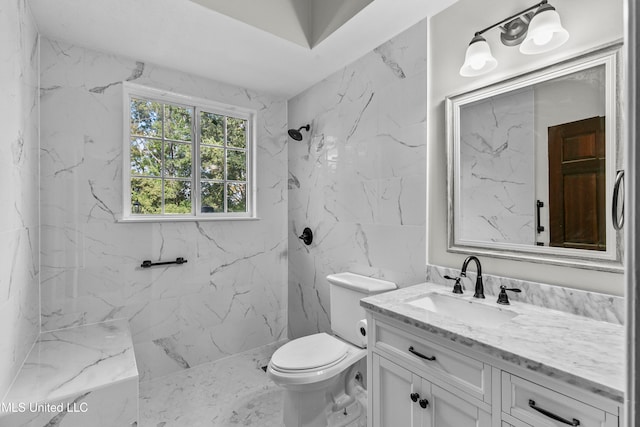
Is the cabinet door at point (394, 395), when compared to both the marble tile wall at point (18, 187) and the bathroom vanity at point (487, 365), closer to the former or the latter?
the bathroom vanity at point (487, 365)

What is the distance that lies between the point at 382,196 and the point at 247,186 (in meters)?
1.37

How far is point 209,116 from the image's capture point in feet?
8.96

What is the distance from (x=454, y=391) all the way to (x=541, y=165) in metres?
1.02

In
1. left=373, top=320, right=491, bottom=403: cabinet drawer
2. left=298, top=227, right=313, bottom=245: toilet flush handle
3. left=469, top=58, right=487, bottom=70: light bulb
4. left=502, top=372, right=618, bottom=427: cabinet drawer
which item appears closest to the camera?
left=502, top=372, right=618, bottom=427: cabinet drawer

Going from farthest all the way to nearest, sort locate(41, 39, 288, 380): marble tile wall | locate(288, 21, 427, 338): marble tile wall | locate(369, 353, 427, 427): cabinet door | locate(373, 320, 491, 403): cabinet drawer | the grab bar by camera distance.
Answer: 1. the grab bar
2. locate(41, 39, 288, 380): marble tile wall
3. locate(288, 21, 427, 338): marble tile wall
4. locate(369, 353, 427, 427): cabinet door
5. locate(373, 320, 491, 403): cabinet drawer

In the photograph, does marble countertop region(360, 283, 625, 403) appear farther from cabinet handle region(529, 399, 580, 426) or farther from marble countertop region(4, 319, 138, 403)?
marble countertop region(4, 319, 138, 403)

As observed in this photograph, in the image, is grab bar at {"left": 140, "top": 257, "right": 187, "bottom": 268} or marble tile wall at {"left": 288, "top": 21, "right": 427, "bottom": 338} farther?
grab bar at {"left": 140, "top": 257, "right": 187, "bottom": 268}

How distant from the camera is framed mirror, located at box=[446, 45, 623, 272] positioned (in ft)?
3.95

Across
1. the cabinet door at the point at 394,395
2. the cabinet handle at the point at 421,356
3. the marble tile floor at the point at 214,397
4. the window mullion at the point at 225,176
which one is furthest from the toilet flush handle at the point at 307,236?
the cabinet handle at the point at 421,356

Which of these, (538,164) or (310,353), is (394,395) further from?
(538,164)

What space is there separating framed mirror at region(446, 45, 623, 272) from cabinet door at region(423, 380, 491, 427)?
2.31ft

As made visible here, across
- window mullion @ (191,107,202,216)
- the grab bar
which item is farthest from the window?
the grab bar

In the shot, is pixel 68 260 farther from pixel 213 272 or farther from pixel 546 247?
pixel 546 247

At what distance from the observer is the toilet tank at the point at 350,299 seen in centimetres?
198
